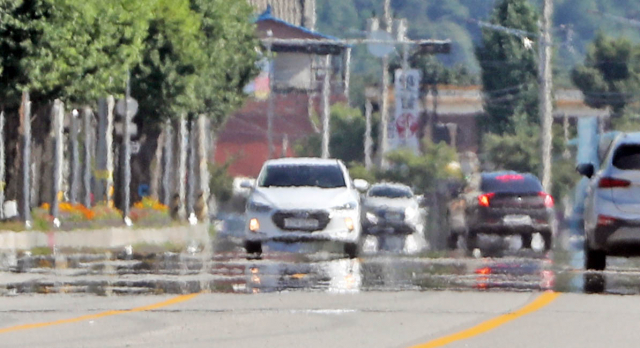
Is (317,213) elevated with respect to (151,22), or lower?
lower

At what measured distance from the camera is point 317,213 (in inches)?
987

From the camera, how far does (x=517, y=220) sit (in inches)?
1163

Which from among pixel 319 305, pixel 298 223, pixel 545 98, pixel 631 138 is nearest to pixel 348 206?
pixel 298 223

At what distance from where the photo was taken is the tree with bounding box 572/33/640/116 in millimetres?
93000

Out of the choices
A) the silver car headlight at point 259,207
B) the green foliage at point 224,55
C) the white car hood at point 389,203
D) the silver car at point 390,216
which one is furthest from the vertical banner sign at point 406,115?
the silver car headlight at point 259,207

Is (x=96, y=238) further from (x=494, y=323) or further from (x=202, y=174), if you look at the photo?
(x=202, y=174)

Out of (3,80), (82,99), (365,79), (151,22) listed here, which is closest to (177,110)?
(151,22)

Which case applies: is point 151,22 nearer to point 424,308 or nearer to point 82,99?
point 82,99

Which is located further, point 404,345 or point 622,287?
point 622,287

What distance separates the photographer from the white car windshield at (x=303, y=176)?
86.8ft

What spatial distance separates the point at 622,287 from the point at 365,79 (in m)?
130

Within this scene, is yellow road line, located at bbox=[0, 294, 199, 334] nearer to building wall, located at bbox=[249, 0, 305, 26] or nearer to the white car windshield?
the white car windshield

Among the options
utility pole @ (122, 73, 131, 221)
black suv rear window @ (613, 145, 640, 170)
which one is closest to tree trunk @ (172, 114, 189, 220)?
utility pole @ (122, 73, 131, 221)

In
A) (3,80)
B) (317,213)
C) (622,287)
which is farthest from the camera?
(3,80)
